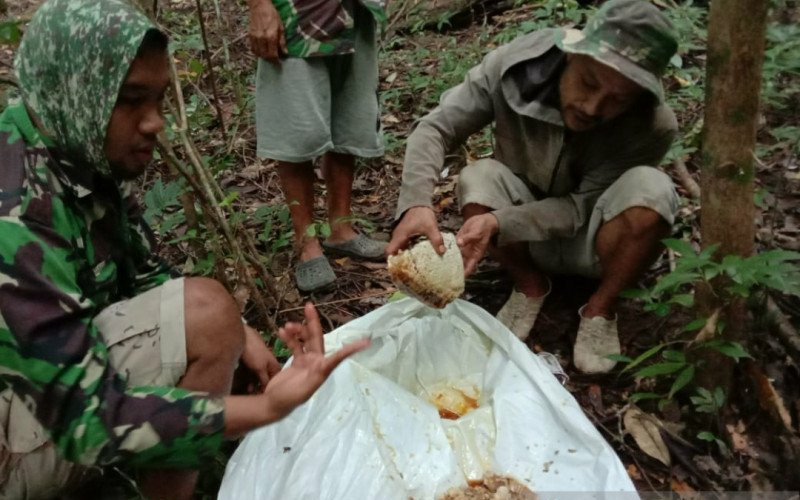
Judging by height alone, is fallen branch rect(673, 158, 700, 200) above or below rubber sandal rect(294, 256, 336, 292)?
above

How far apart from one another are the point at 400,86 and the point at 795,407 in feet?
10.1

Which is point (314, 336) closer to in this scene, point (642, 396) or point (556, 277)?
point (642, 396)

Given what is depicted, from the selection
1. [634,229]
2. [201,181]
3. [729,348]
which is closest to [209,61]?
[201,181]

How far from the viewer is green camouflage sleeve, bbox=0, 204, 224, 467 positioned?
119 centimetres

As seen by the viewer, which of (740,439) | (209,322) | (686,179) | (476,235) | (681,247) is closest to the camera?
(209,322)

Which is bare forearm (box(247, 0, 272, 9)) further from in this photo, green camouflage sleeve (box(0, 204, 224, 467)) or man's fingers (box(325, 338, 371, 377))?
man's fingers (box(325, 338, 371, 377))

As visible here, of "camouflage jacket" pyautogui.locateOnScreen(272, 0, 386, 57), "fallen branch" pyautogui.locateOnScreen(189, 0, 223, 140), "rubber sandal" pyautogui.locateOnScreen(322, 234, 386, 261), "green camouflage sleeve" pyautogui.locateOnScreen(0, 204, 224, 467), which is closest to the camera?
"green camouflage sleeve" pyautogui.locateOnScreen(0, 204, 224, 467)

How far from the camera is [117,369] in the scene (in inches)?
56.4

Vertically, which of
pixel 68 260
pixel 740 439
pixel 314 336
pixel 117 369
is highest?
pixel 68 260

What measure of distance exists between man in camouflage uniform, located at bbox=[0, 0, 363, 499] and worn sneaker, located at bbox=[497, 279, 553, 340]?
1051 millimetres

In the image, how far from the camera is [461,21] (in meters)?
5.08

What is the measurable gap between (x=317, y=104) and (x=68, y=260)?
1360mm

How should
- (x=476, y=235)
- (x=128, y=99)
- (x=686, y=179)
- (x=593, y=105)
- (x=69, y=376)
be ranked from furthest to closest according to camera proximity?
(x=686, y=179) → (x=476, y=235) → (x=593, y=105) → (x=128, y=99) → (x=69, y=376)

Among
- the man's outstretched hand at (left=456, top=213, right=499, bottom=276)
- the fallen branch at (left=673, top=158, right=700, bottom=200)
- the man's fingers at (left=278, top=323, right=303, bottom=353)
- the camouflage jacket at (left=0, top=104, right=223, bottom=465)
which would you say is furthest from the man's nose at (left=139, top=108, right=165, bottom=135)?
the fallen branch at (left=673, top=158, right=700, bottom=200)
